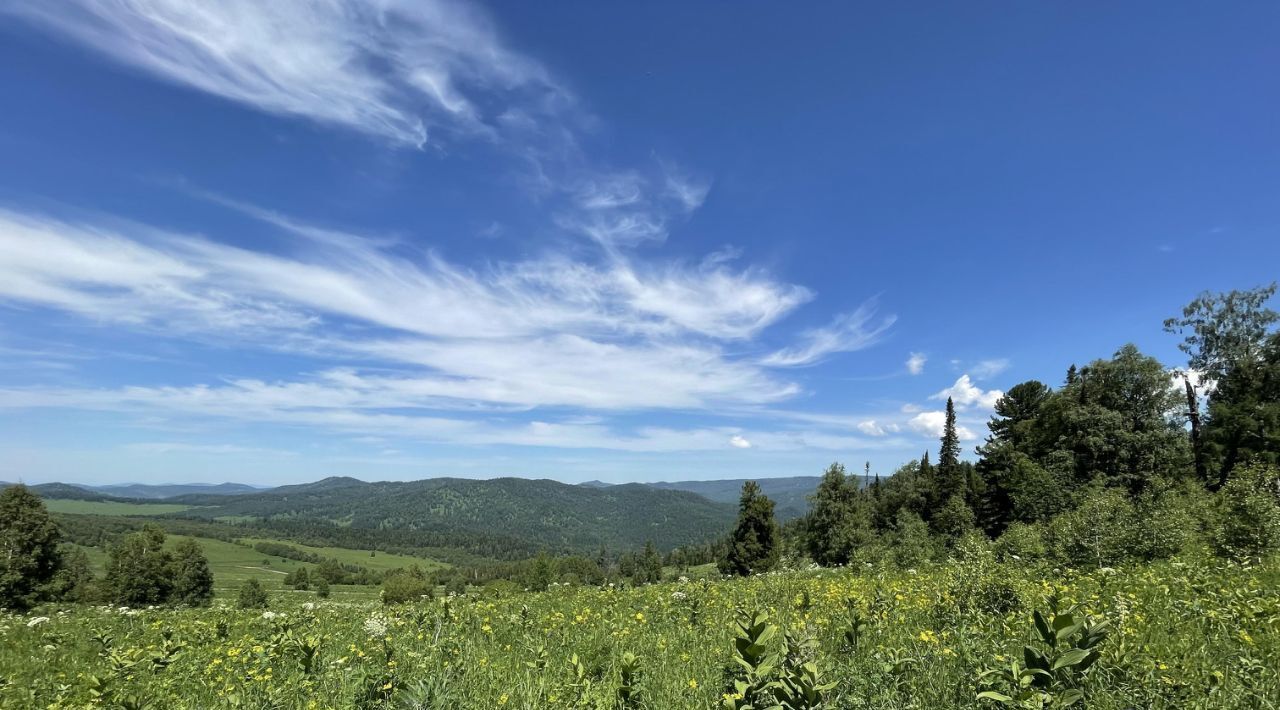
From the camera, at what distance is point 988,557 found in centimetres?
1194

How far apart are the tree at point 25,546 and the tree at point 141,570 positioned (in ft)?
50.5

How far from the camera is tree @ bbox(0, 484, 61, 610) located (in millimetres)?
41906

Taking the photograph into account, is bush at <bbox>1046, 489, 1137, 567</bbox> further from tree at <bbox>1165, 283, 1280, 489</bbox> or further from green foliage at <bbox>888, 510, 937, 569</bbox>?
tree at <bbox>1165, 283, 1280, 489</bbox>

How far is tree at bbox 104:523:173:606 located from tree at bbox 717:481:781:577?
61716mm

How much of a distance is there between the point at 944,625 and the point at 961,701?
2.98m

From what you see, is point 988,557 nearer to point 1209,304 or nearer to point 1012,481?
point 1012,481

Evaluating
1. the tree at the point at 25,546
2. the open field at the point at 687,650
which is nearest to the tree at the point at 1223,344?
the open field at the point at 687,650

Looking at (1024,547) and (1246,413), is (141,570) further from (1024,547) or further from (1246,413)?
(1246,413)

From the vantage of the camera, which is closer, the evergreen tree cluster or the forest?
the forest

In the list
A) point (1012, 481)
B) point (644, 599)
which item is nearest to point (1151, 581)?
point (644, 599)

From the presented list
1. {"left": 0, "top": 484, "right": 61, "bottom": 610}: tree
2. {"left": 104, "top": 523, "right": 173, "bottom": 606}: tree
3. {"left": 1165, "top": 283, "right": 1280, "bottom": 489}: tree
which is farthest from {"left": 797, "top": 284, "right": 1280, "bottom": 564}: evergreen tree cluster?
{"left": 104, "top": 523, "right": 173, "bottom": 606}: tree

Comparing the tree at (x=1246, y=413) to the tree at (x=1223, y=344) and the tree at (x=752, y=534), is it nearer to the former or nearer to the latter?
the tree at (x=1223, y=344)

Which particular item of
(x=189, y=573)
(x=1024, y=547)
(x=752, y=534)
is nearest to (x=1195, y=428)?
(x=752, y=534)

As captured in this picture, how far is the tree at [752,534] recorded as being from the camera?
182 ft
